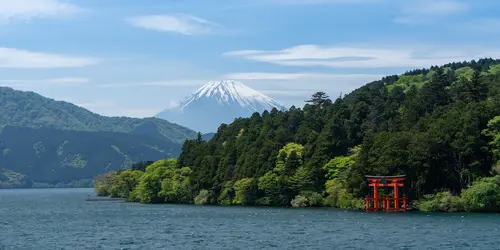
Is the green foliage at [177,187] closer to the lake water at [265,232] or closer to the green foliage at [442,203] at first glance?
the lake water at [265,232]

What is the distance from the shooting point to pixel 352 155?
12025 cm

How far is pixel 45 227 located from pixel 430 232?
1597 inches

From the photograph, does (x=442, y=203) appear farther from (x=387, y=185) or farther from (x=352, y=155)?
(x=352, y=155)

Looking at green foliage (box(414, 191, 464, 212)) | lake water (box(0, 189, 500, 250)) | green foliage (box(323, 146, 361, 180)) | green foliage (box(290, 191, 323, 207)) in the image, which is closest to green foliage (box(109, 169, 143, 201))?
green foliage (box(290, 191, 323, 207))

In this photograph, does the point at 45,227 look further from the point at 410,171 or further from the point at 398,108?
the point at 398,108

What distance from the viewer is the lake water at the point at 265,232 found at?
6106 centimetres

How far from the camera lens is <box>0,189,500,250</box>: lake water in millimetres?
61062

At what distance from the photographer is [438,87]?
5079 inches

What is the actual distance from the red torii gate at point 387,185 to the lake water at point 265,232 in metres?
6.01

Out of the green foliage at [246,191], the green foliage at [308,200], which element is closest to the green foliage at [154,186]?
the green foliage at [246,191]

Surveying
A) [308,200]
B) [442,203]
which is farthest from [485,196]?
[308,200]

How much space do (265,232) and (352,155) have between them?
5001 centimetres

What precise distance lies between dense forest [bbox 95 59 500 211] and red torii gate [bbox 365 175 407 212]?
1632 millimetres

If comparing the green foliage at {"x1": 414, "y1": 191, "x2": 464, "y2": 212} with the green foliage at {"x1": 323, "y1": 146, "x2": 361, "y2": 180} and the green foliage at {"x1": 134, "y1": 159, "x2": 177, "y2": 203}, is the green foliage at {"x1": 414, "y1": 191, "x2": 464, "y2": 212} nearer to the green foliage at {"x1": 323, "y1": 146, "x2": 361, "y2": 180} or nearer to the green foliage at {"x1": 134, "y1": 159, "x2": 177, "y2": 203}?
the green foliage at {"x1": 323, "y1": 146, "x2": 361, "y2": 180}
